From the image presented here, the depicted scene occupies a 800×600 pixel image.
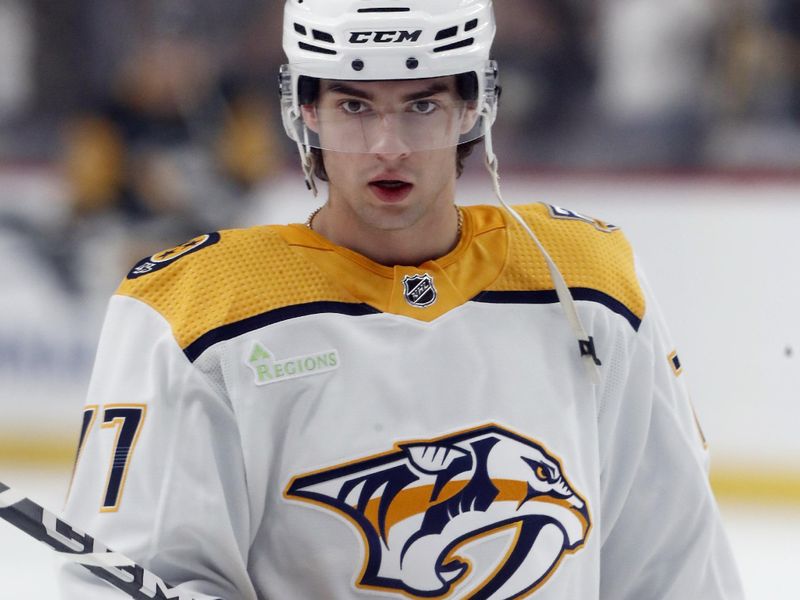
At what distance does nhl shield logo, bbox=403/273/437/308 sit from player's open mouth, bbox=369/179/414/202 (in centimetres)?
9

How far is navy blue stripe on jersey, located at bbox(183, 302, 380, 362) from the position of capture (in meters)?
1.30

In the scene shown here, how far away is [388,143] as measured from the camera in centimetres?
134

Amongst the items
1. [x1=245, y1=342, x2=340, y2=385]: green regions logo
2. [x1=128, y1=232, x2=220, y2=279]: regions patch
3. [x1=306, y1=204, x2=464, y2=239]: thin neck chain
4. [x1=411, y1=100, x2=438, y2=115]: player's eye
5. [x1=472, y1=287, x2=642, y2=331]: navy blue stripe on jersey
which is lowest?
[x1=245, y1=342, x2=340, y2=385]: green regions logo

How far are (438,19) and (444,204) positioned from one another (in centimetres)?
20

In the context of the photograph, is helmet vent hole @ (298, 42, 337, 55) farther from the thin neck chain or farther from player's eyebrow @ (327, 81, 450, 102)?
the thin neck chain

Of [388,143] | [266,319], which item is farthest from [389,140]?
[266,319]

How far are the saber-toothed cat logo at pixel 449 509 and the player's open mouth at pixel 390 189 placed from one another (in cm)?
25

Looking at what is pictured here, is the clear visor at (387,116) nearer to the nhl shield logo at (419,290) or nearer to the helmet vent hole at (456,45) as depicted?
the helmet vent hole at (456,45)

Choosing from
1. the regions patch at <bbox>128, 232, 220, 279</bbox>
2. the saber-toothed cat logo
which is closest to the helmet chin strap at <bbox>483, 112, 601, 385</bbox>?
the saber-toothed cat logo

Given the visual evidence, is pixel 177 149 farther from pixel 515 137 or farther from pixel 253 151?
pixel 515 137

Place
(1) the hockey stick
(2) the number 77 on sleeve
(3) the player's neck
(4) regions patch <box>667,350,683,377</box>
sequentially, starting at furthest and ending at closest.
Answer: (4) regions patch <box>667,350,683,377</box> → (3) the player's neck → (2) the number 77 on sleeve → (1) the hockey stick

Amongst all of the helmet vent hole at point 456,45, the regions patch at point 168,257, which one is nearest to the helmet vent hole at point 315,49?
the helmet vent hole at point 456,45

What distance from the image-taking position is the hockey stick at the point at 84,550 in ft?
3.59

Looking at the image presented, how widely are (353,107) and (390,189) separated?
0.31 feet
